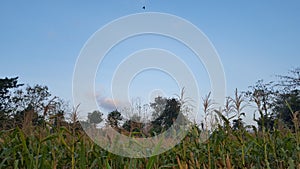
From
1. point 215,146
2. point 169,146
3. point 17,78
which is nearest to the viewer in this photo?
point 215,146

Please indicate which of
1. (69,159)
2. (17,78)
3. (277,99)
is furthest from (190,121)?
(17,78)

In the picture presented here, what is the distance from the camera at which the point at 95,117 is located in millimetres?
2377

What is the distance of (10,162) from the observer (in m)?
1.81

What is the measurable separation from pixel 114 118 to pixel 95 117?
0.61ft

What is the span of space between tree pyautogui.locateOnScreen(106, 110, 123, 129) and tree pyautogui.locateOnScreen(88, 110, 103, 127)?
0.21 ft

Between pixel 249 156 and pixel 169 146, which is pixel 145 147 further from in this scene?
pixel 249 156

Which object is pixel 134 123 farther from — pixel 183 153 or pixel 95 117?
pixel 183 153

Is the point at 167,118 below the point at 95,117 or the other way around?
the other way around

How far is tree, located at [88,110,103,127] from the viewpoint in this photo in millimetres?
2299

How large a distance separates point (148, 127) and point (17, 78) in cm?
3348

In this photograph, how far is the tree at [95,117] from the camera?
2299mm

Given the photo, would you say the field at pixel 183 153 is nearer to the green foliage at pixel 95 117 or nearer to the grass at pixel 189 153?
the grass at pixel 189 153

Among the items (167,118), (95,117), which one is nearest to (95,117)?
(95,117)

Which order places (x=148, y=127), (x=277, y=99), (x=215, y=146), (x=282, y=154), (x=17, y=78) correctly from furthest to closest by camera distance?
(x=17, y=78), (x=277, y=99), (x=148, y=127), (x=215, y=146), (x=282, y=154)
